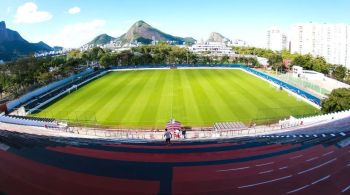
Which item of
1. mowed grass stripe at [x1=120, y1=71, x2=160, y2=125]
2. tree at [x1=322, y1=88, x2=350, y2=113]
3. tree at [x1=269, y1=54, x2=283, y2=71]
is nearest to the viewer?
tree at [x1=322, y1=88, x2=350, y2=113]

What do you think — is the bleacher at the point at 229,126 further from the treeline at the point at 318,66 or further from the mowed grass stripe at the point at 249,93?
the treeline at the point at 318,66

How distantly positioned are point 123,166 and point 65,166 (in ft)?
7.74

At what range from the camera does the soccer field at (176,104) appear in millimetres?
28966

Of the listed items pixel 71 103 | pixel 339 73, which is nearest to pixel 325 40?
pixel 339 73

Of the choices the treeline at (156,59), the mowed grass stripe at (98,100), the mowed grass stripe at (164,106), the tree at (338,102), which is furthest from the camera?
the treeline at (156,59)

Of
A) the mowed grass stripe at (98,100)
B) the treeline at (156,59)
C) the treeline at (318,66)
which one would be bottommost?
the mowed grass stripe at (98,100)

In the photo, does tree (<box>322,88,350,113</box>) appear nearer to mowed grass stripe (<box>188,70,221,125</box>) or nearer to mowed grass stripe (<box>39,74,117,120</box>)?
mowed grass stripe (<box>188,70,221,125</box>)

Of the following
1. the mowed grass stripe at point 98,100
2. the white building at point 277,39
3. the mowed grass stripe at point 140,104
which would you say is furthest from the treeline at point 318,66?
the white building at point 277,39

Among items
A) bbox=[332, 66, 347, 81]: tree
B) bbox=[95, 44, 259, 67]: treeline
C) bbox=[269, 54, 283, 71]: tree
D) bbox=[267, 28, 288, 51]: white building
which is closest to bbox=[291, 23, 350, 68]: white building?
bbox=[95, 44, 259, 67]: treeline

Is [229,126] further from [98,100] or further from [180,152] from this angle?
[98,100]

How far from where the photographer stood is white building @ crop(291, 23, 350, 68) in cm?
9712

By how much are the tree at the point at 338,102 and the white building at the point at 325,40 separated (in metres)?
78.3

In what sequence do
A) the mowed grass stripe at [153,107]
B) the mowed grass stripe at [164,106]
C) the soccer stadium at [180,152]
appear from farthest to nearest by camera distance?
the mowed grass stripe at [164,106]
the mowed grass stripe at [153,107]
the soccer stadium at [180,152]

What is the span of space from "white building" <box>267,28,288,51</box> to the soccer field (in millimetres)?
112184
